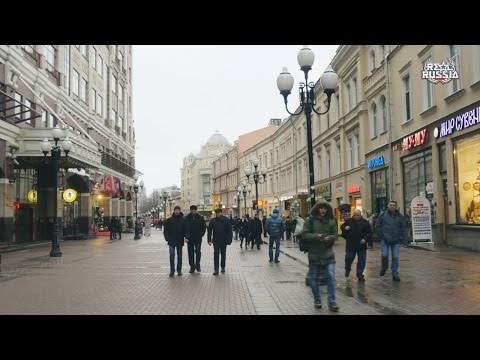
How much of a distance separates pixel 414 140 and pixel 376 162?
5.35 m

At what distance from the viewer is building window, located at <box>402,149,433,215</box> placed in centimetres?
2253

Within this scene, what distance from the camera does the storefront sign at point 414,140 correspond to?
72.3 feet

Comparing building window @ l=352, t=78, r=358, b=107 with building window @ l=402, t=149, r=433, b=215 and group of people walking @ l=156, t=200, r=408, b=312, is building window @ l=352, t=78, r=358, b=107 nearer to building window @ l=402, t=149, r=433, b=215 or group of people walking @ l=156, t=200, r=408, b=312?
building window @ l=402, t=149, r=433, b=215

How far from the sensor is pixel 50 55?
32219 mm

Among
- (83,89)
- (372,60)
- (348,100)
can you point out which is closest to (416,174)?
(372,60)

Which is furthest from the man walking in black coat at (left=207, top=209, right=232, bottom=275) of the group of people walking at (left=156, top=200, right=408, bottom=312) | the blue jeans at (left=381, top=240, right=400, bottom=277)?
the blue jeans at (left=381, top=240, right=400, bottom=277)

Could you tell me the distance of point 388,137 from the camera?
87.7 ft

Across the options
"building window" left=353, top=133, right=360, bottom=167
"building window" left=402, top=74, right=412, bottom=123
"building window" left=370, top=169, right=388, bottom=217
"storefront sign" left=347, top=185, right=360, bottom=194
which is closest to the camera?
"building window" left=402, top=74, right=412, bottom=123

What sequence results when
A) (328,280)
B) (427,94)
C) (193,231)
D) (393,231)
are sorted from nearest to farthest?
(328,280), (393,231), (193,231), (427,94)

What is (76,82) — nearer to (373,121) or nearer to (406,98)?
(373,121)

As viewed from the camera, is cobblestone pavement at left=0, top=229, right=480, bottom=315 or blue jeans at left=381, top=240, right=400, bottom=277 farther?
blue jeans at left=381, top=240, right=400, bottom=277

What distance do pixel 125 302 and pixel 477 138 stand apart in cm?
1363

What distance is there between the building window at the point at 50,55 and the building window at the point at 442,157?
22.4 meters

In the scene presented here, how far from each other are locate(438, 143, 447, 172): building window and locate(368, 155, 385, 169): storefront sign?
20.3 feet
